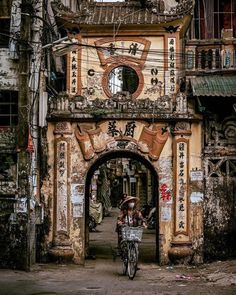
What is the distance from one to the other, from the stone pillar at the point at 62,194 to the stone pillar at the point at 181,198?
2.83 metres

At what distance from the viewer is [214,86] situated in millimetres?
16266

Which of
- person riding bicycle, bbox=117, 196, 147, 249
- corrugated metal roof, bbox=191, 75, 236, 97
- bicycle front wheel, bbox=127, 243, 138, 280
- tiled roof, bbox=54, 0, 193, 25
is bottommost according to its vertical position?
bicycle front wheel, bbox=127, 243, 138, 280

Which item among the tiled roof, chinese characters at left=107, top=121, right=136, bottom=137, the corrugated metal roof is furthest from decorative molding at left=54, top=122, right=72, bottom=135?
the corrugated metal roof

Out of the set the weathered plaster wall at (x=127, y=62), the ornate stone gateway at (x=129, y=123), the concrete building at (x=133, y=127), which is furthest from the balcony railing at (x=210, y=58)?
the weathered plaster wall at (x=127, y=62)

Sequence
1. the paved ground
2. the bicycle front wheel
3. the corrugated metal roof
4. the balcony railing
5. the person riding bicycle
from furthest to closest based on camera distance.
Answer: the balcony railing, the corrugated metal roof, the person riding bicycle, the bicycle front wheel, the paved ground

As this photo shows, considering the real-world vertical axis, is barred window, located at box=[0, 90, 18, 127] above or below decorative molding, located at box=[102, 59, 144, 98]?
below

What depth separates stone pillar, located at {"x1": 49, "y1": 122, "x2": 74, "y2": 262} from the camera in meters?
16.0

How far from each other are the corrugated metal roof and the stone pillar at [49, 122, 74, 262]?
3657 millimetres

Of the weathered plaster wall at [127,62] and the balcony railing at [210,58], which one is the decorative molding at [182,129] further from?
the balcony railing at [210,58]

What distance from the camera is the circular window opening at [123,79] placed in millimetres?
16703

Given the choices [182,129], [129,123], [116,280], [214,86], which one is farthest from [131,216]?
[214,86]

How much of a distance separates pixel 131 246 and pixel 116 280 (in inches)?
34.4

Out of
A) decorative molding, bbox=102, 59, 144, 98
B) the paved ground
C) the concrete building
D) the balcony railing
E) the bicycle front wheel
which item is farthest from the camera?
the balcony railing

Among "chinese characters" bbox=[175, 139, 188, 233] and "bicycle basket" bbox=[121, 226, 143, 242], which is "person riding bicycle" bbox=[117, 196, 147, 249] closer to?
"bicycle basket" bbox=[121, 226, 143, 242]
